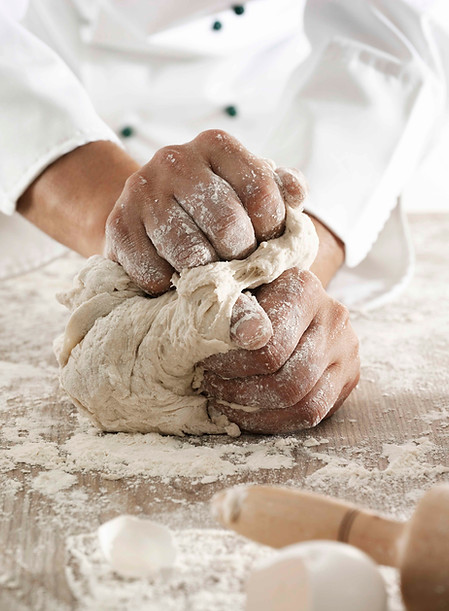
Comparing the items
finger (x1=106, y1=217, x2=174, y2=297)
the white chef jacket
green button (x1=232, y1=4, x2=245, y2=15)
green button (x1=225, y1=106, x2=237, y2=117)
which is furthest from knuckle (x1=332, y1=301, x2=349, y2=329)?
green button (x1=232, y1=4, x2=245, y2=15)

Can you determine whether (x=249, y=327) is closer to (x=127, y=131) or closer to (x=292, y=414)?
(x=292, y=414)

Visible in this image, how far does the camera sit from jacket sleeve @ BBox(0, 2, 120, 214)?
139 cm

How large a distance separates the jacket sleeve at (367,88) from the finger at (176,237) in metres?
0.63

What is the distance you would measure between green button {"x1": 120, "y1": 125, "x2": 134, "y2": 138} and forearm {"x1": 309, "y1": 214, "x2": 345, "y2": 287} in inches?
20.5

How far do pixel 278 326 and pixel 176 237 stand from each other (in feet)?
0.59

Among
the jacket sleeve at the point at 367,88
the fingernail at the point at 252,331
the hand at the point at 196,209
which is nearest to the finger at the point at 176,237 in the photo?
the hand at the point at 196,209

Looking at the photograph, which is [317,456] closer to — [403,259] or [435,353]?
[435,353]

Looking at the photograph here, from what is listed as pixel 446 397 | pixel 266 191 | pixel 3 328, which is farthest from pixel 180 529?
pixel 3 328

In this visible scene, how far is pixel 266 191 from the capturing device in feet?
3.34

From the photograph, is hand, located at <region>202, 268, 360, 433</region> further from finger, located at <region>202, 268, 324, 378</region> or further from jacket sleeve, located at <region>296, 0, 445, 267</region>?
jacket sleeve, located at <region>296, 0, 445, 267</region>

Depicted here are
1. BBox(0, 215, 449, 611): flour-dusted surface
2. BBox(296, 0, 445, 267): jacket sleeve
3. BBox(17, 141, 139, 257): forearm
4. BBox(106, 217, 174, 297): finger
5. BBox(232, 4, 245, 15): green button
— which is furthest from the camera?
BBox(232, 4, 245, 15): green button

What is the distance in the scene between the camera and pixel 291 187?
1057mm

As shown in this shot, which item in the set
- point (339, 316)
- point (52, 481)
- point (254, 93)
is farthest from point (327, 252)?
point (52, 481)

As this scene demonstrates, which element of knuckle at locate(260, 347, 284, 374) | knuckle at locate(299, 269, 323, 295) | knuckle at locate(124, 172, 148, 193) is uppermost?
knuckle at locate(124, 172, 148, 193)
